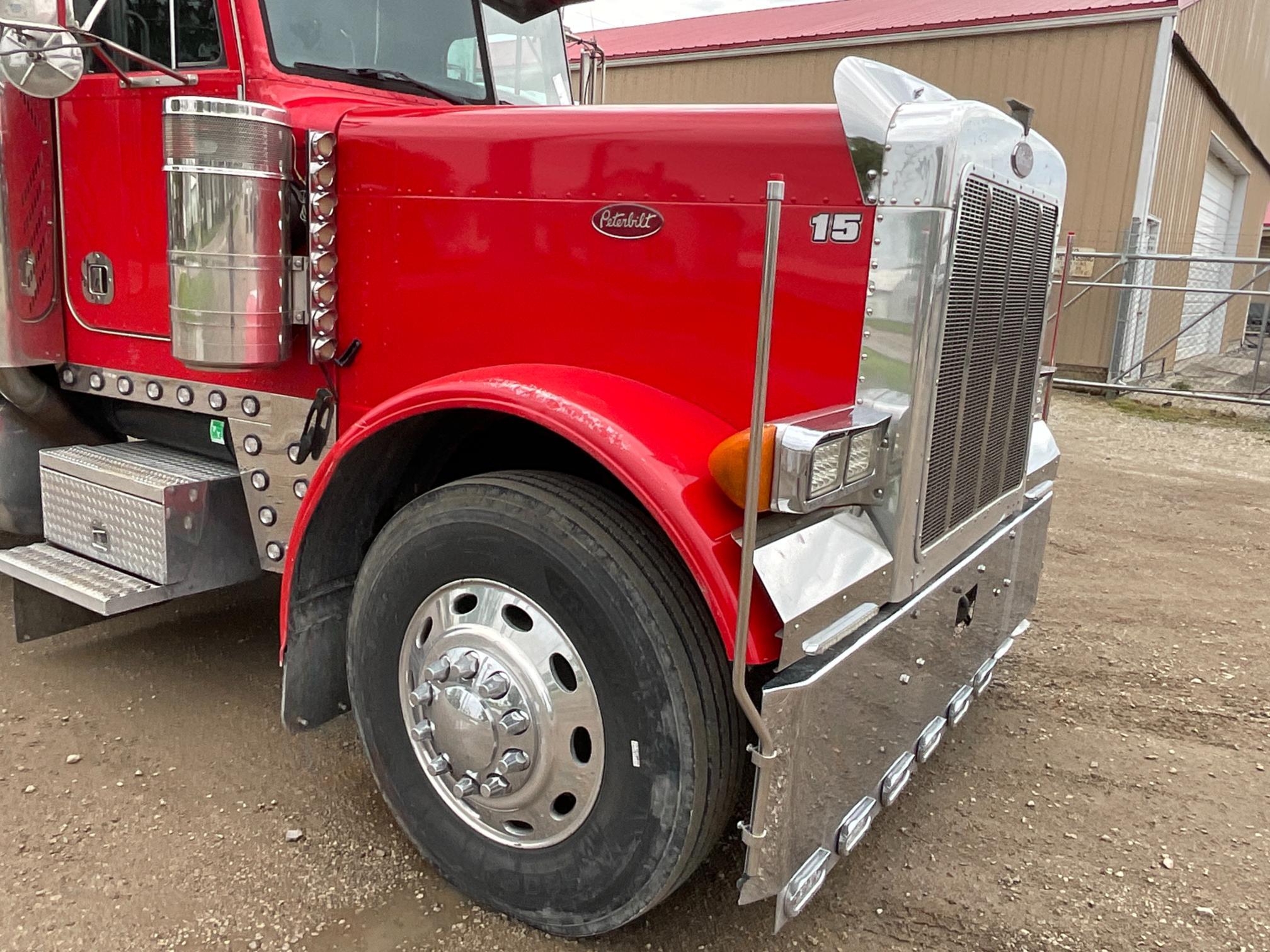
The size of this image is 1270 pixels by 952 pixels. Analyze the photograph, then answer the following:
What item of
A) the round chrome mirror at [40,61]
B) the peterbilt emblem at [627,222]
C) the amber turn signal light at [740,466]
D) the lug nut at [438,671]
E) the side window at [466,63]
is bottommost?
the lug nut at [438,671]

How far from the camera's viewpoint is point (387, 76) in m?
3.23

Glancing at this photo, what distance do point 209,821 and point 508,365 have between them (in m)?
1.56

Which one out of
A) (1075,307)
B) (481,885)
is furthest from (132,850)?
(1075,307)

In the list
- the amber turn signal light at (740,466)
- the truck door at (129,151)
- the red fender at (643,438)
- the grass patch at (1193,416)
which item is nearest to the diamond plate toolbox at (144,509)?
the truck door at (129,151)

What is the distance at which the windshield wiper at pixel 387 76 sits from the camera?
3.03 metres

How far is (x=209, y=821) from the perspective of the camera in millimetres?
2814

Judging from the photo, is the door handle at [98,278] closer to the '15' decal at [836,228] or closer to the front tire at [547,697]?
the front tire at [547,697]

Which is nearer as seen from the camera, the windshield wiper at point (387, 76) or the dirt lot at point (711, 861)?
the dirt lot at point (711, 861)

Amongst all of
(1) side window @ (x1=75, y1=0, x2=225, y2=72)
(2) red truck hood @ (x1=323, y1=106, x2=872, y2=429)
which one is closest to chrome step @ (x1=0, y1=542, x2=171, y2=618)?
(2) red truck hood @ (x1=323, y1=106, x2=872, y2=429)

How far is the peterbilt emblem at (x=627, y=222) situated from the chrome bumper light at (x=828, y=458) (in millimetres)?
604

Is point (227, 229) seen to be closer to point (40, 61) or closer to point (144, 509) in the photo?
point (40, 61)

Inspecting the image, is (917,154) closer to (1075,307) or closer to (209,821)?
(209,821)

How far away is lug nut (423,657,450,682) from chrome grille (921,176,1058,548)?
1.18 metres

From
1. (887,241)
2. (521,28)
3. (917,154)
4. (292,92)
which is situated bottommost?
(887,241)
